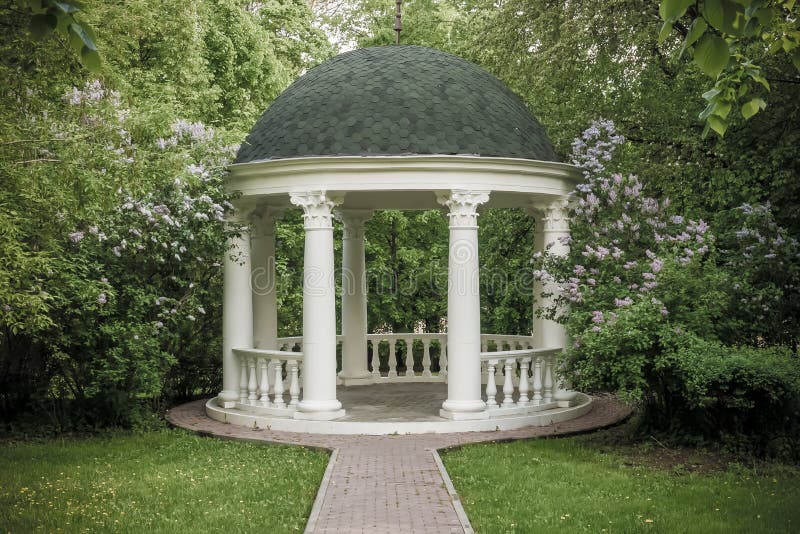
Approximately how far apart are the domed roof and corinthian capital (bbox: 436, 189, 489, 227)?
0.66m

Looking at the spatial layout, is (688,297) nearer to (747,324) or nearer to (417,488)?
(747,324)

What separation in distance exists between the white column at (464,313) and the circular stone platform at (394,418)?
321mm

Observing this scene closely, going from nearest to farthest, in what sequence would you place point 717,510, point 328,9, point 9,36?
point 717,510 → point 9,36 → point 328,9

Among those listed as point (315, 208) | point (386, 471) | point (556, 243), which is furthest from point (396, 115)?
point (386, 471)

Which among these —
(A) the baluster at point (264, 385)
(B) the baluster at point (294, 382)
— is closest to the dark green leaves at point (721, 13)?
(B) the baluster at point (294, 382)

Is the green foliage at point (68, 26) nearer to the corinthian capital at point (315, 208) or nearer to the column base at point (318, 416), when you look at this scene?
the corinthian capital at point (315, 208)

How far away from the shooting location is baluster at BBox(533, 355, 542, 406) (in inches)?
616

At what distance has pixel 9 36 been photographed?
38.7ft

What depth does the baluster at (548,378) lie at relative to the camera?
15836 millimetres

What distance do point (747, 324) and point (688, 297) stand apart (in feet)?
5.93

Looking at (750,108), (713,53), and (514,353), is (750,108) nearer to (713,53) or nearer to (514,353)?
(713,53)

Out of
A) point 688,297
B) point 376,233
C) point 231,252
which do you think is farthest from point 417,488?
point 376,233

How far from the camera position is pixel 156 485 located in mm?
11062

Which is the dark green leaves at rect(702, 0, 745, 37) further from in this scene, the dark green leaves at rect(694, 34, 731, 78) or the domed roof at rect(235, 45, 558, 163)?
the domed roof at rect(235, 45, 558, 163)
